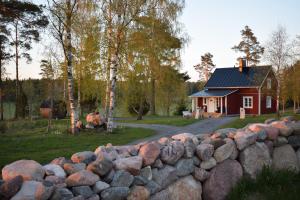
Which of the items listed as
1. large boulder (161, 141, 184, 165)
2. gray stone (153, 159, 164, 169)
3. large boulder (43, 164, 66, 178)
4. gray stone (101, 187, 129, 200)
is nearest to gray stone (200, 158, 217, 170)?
large boulder (161, 141, 184, 165)

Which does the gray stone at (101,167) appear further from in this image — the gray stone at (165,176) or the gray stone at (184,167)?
the gray stone at (184,167)

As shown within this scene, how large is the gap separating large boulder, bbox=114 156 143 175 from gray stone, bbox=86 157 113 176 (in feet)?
0.65

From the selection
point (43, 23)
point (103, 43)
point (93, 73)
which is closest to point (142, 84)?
point (93, 73)

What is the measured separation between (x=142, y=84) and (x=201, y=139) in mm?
26313

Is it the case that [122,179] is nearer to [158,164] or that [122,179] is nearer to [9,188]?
[158,164]

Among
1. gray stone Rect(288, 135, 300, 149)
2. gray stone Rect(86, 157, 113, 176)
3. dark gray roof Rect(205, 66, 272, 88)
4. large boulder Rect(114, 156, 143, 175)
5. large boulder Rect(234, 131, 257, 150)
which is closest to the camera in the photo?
gray stone Rect(86, 157, 113, 176)

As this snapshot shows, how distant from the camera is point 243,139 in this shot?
560cm

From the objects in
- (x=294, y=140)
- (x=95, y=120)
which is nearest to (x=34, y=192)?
(x=294, y=140)

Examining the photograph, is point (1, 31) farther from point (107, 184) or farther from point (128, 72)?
point (107, 184)

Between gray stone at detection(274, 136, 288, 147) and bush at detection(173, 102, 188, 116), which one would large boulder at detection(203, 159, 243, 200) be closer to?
gray stone at detection(274, 136, 288, 147)

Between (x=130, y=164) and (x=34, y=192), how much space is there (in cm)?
138

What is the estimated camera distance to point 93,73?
87.6 ft

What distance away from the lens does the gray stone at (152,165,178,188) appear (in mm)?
4691

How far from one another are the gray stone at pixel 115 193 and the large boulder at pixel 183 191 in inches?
25.8
